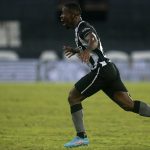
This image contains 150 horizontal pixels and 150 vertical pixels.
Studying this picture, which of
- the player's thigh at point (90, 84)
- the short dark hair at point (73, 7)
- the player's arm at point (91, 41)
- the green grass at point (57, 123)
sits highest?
the short dark hair at point (73, 7)

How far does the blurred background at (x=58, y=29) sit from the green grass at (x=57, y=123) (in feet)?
20.3

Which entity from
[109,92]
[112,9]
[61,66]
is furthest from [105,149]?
[112,9]

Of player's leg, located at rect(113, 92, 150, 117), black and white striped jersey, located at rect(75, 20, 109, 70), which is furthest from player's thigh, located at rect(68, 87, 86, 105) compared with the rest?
player's leg, located at rect(113, 92, 150, 117)

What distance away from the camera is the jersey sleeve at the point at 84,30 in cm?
1005

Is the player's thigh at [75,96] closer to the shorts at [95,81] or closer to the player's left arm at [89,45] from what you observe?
the shorts at [95,81]

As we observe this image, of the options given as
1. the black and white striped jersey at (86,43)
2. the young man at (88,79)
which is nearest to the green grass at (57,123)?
the young man at (88,79)

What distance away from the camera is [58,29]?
94.6 ft

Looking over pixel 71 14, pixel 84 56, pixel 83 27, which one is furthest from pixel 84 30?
pixel 84 56

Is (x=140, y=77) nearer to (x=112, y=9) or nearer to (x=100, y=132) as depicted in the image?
(x=112, y=9)

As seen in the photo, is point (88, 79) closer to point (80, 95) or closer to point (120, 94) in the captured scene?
point (80, 95)

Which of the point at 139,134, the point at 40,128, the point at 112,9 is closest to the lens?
the point at 139,134

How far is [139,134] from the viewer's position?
12148mm

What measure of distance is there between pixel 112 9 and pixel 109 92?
18085mm

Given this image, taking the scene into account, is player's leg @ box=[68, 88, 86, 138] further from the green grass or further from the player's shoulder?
the player's shoulder
